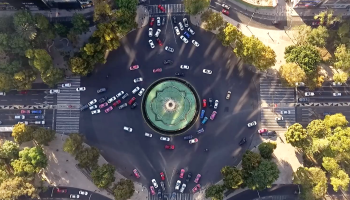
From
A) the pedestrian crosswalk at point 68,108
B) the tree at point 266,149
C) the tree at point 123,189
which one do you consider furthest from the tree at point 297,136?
the pedestrian crosswalk at point 68,108

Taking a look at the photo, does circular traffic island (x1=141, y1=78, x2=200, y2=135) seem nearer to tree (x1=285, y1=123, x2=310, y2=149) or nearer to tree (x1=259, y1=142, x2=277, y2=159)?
tree (x1=259, y1=142, x2=277, y2=159)

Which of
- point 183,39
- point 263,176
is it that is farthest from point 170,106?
point 263,176

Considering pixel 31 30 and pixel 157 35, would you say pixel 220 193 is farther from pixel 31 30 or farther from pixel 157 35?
pixel 31 30

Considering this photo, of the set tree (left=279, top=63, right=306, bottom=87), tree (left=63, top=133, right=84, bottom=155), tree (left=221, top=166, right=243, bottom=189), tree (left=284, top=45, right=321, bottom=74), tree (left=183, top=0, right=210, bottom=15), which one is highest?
tree (left=183, top=0, right=210, bottom=15)

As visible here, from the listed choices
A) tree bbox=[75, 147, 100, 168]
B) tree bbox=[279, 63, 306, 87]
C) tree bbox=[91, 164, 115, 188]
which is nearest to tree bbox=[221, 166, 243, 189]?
tree bbox=[279, 63, 306, 87]

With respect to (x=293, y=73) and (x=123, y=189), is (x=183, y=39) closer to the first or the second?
(x=293, y=73)

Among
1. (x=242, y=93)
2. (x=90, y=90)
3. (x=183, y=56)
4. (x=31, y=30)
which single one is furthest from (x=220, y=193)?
(x=31, y=30)
